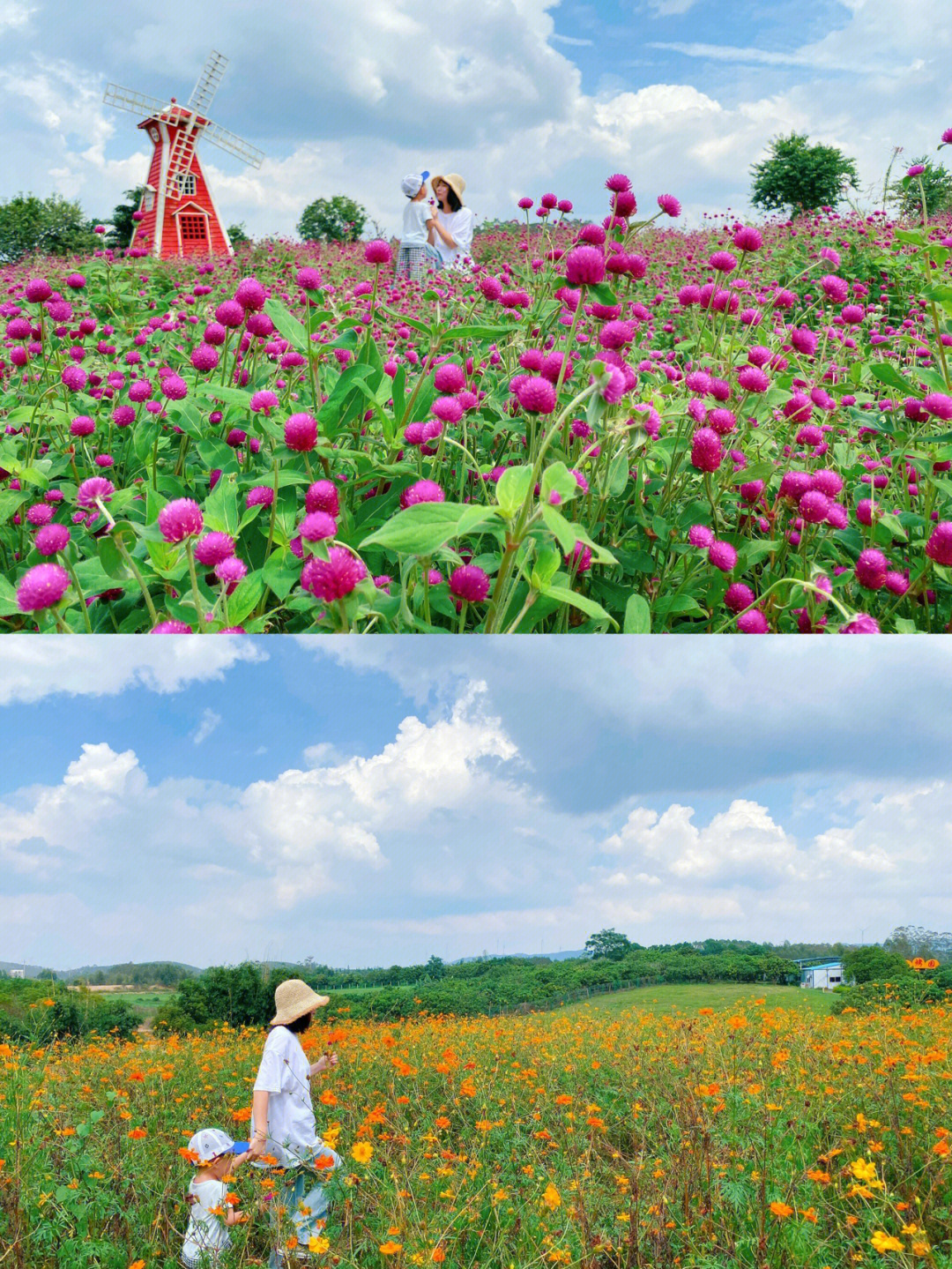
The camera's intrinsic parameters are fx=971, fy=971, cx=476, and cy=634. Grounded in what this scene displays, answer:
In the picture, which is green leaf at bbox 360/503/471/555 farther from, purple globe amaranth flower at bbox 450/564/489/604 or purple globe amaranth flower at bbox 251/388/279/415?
purple globe amaranth flower at bbox 251/388/279/415

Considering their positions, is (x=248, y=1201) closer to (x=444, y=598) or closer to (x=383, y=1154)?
(x=383, y=1154)

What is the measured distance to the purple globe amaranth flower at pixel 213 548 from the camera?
3.62ft

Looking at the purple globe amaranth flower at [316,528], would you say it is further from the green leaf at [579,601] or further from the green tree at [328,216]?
the green tree at [328,216]

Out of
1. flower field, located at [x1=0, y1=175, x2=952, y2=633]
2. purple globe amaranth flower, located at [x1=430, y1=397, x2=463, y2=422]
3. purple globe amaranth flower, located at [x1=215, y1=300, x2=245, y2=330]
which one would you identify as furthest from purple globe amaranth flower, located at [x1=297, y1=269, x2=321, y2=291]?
purple globe amaranth flower, located at [x1=430, y1=397, x2=463, y2=422]

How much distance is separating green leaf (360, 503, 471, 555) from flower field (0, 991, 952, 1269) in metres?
0.77

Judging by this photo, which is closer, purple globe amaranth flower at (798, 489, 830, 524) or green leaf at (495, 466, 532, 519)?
green leaf at (495, 466, 532, 519)

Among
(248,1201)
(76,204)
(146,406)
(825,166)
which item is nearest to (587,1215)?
(248,1201)

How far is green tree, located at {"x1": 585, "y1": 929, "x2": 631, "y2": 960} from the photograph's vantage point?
136 cm

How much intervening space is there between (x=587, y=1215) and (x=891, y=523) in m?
1.04

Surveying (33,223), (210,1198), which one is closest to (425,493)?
(210,1198)

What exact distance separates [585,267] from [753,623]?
525mm

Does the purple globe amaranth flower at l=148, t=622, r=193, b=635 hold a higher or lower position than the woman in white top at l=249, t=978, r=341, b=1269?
higher

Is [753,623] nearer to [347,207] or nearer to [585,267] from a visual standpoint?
[585,267]

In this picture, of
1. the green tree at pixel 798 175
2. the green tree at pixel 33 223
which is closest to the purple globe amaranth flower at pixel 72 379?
the green tree at pixel 798 175
